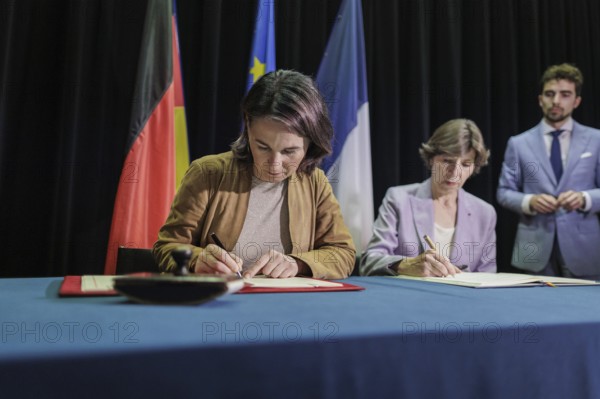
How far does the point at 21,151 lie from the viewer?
2.50 meters

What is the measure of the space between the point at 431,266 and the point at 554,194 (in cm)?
172

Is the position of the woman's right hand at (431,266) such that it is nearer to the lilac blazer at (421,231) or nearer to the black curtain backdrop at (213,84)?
the lilac blazer at (421,231)

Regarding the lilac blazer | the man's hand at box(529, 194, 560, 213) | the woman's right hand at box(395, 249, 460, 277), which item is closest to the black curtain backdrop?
the man's hand at box(529, 194, 560, 213)

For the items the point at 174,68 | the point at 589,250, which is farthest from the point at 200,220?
the point at 589,250

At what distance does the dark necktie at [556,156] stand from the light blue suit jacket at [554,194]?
0.04 meters

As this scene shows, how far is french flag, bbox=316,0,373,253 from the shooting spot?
2.77 m

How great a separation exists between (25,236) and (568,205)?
266 centimetres

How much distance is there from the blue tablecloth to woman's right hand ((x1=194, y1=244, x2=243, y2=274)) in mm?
340

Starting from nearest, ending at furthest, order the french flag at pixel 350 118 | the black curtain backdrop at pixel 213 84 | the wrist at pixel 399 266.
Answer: the wrist at pixel 399 266
the black curtain backdrop at pixel 213 84
the french flag at pixel 350 118

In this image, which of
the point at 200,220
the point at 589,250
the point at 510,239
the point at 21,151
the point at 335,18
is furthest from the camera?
the point at 510,239

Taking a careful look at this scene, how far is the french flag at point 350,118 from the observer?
2768mm

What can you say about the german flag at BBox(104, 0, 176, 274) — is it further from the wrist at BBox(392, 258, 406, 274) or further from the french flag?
the wrist at BBox(392, 258, 406, 274)

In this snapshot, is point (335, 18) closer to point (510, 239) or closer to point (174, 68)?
point (174, 68)

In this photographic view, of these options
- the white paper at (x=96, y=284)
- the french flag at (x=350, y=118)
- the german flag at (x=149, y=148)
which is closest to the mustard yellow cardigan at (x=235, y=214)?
the white paper at (x=96, y=284)
